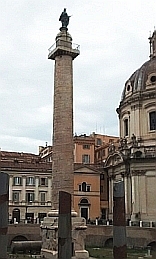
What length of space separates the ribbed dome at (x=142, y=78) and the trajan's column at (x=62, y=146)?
23131mm

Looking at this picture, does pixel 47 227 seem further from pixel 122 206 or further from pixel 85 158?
pixel 85 158

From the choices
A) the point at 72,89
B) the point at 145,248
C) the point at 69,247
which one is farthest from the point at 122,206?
the point at 145,248

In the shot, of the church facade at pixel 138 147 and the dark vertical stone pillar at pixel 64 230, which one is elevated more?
the church facade at pixel 138 147

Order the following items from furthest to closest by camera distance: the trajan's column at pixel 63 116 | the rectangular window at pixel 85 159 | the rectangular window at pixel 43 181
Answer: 1. the rectangular window at pixel 85 159
2. the rectangular window at pixel 43 181
3. the trajan's column at pixel 63 116

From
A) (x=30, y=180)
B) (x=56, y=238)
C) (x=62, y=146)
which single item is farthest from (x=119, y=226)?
(x=30, y=180)

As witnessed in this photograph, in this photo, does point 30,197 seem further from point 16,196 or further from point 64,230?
point 64,230

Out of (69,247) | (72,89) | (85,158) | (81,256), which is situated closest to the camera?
(69,247)

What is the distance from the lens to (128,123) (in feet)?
163

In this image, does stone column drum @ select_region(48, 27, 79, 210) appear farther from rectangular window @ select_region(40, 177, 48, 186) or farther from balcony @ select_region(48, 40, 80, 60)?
rectangular window @ select_region(40, 177, 48, 186)

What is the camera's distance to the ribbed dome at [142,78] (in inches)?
1886

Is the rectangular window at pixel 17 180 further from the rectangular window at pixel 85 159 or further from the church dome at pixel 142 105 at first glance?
the church dome at pixel 142 105

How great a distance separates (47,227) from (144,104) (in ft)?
86.1

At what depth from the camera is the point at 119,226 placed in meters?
12.6

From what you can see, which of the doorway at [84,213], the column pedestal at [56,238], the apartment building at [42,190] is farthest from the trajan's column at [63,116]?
the doorway at [84,213]
